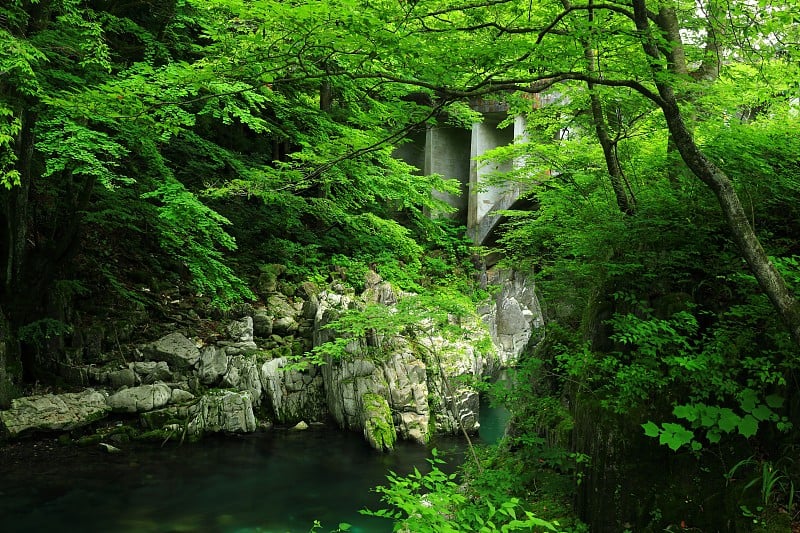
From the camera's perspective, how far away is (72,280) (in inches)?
394

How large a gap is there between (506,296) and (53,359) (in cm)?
1114

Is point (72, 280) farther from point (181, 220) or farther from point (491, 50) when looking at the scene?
point (491, 50)

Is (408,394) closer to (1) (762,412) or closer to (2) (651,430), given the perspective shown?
(2) (651,430)

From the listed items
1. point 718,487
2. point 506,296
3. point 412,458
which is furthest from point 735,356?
point 506,296

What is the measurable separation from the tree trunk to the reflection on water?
551 centimetres

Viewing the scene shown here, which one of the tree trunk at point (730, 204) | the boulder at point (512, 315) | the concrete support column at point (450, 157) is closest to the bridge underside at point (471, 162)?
the concrete support column at point (450, 157)

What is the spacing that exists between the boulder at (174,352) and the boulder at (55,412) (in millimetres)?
1160

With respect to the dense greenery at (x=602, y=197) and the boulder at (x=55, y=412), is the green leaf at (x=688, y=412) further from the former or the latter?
the boulder at (x=55, y=412)

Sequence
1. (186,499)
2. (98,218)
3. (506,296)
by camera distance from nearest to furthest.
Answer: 1. (186,499)
2. (98,218)
3. (506,296)

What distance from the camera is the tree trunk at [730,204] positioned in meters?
3.13

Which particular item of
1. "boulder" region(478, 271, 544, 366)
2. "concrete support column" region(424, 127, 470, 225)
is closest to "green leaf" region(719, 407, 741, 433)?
"boulder" region(478, 271, 544, 366)

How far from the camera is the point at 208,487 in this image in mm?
7668

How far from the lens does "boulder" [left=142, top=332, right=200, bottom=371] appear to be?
395 inches

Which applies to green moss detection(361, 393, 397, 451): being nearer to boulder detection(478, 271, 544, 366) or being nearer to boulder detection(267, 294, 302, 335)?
boulder detection(267, 294, 302, 335)
